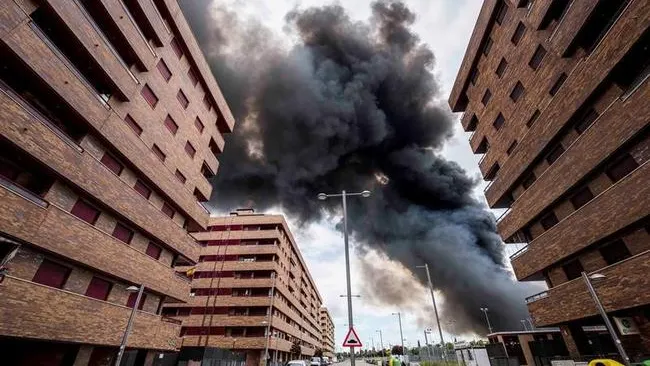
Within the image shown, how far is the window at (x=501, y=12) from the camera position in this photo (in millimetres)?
23578

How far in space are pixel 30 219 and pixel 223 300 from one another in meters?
32.0

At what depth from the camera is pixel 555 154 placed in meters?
19.5

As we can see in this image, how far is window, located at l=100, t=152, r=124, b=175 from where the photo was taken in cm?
1641

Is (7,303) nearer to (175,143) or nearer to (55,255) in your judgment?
(55,255)

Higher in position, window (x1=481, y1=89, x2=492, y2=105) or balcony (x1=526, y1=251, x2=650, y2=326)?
window (x1=481, y1=89, x2=492, y2=105)

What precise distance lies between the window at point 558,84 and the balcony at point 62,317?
28.3 metres

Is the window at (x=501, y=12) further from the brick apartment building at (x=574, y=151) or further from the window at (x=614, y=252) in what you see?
the window at (x=614, y=252)

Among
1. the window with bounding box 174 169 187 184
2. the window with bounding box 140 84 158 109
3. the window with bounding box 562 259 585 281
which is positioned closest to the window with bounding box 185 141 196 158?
the window with bounding box 174 169 187 184

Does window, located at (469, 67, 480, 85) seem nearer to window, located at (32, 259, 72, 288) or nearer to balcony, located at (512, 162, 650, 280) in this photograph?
balcony, located at (512, 162, 650, 280)

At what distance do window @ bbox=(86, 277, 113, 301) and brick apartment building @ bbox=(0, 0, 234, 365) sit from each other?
2.3 inches

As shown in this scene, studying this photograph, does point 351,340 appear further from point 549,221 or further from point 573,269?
point 549,221

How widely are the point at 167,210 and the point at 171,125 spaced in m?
6.21

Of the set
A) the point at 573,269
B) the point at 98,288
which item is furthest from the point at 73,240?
the point at 573,269

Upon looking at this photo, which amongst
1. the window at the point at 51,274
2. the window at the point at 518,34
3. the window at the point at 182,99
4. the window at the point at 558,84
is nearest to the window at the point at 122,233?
the window at the point at 51,274
